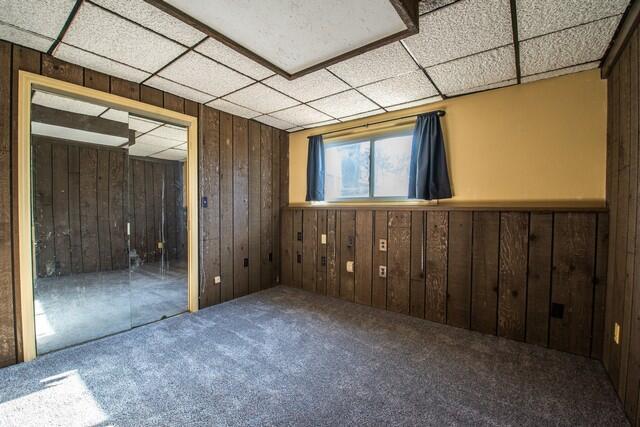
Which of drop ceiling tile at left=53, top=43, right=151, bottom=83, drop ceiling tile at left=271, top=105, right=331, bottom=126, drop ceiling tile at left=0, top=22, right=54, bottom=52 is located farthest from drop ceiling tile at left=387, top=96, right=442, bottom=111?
drop ceiling tile at left=0, top=22, right=54, bottom=52

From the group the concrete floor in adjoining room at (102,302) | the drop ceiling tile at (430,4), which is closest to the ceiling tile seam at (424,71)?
the drop ceiling tile at (430,4)

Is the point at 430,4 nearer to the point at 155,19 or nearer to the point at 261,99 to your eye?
the point at 155,19

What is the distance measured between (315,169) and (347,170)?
0.46 meters

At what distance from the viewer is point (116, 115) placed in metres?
2.60

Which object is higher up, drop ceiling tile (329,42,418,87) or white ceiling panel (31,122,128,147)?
drop ceiling tile (329,42,418,87)

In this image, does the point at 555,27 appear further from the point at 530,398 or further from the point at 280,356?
the point at 280,356

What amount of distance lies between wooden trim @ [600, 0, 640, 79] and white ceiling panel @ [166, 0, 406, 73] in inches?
48.9

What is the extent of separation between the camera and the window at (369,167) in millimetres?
3322

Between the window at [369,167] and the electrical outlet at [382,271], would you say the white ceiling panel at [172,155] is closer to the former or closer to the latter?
the window at [369,167]

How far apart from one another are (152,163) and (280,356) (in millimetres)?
3073

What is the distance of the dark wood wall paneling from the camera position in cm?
199

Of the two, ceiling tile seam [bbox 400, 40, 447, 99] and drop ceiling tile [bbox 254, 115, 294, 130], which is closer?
ceiling tile seam [bbox 400, 40, 447, 99]

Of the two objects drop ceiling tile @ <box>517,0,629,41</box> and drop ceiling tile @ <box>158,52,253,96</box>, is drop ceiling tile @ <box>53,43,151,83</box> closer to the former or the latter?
drop ceiling tile @ <box>158,52,253,96</box>

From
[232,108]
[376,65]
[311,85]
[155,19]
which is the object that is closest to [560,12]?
[376,65]
